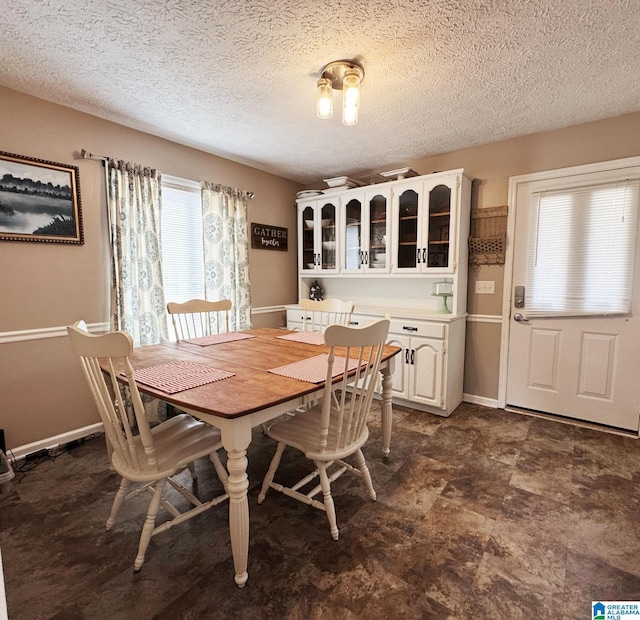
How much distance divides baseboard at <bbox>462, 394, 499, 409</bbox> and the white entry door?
0.34ft

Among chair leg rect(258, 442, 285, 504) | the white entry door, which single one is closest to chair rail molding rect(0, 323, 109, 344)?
chair leg rect(258, 442, 285, 504)

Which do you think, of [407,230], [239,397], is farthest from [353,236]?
[239,397]

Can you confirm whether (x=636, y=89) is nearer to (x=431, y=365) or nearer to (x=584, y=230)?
(x=584, y=230)

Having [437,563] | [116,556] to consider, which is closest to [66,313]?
[116,556]

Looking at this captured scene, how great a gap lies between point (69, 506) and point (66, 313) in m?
1.27

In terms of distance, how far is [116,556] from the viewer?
1.51 metres

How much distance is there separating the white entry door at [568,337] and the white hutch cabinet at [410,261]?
44 cm

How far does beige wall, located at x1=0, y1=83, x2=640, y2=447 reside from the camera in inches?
86.4

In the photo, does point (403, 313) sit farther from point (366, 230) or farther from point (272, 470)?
point (272, 470)

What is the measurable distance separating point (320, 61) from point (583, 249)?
237 cm

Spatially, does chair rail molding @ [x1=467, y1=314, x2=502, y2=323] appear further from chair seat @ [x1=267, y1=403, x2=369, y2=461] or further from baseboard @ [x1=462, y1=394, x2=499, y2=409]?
chair seat @ [x1=267, y1=403, x2=369, y2=461]

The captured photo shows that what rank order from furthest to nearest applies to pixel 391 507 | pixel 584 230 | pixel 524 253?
pixel 524 253, pixel 584 230, pixel 391 507

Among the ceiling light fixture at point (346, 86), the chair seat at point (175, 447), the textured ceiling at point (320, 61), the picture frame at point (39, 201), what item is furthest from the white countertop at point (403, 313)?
the picture frame at point (39, 201)

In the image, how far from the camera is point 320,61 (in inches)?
72.0
